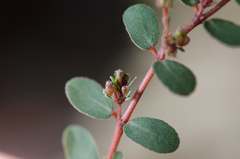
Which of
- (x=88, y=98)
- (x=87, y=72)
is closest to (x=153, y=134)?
(x=88, y=98)

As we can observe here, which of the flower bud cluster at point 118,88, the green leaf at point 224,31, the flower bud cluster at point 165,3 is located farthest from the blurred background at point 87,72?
the flower bud cluster at point 165,3

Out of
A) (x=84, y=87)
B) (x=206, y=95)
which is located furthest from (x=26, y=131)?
(x=84, y=87)

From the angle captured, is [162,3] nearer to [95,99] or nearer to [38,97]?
[95,99]

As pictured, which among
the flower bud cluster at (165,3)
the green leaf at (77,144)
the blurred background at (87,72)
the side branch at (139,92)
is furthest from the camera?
the blurred background at (87,72)

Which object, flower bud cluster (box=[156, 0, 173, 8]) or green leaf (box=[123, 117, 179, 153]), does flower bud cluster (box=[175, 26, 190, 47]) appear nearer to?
flower bud cluster (box=[156, 0, 173, 8])

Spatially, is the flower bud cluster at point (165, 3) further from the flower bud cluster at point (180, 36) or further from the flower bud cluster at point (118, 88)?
the flower bud cluster at point (118, 88)

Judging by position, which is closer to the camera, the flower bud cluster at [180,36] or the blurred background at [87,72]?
the flower bud cluster at [180,36]
